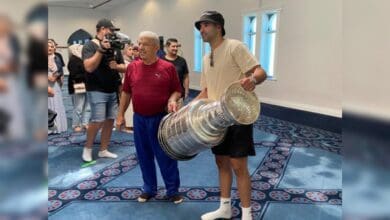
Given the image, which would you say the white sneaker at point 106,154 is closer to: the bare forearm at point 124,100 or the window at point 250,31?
the bare forearm at point 124,100

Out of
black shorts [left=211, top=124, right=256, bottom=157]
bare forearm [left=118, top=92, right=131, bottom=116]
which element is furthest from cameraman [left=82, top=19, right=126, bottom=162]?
black shorts [left=211, top=124, right=256, bottom=157]

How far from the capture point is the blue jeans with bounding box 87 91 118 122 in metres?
2.98

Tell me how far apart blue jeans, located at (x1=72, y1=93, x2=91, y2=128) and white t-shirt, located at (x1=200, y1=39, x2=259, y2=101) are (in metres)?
2.25

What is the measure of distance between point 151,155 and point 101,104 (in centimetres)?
97

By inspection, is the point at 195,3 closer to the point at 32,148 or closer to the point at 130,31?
the point at 130,31

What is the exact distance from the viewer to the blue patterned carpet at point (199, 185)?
222cm

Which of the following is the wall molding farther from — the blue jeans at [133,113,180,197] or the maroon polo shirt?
the maroon polo shirt

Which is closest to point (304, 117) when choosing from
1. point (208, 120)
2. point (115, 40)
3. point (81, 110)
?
point (81, 110)

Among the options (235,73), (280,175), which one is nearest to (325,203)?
(280,175)

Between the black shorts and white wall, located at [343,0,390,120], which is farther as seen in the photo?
the black shorts

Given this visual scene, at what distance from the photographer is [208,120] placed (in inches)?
60.5

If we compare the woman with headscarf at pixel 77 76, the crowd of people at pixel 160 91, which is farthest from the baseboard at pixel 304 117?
the woman with headscarf at pixel 77 76

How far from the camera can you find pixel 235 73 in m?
1.79

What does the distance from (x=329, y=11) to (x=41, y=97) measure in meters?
5.13
